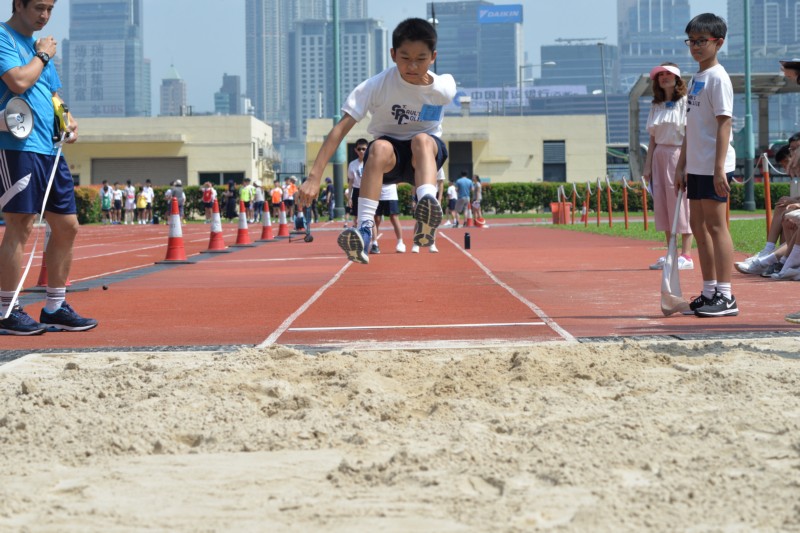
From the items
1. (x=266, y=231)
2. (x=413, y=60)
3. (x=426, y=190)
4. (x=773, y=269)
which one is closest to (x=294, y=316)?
(x=426, y=190)

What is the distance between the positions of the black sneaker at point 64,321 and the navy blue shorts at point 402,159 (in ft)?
7.32

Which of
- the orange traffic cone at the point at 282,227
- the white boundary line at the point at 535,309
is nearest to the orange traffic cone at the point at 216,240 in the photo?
the orange traffic cone at the point at 282,227

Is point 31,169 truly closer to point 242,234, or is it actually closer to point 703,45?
point 703,45

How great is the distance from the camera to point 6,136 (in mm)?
7043

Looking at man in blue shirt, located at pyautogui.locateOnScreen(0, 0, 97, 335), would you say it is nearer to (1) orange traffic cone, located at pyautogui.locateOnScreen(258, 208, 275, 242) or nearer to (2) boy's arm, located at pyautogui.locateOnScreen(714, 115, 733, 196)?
(2) boy's arm, located at pyautogui.locateOnScreen(714, 115, 733, 196)

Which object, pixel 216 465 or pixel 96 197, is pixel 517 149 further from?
pixel 216 465

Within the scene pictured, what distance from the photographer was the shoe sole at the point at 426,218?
269 inches

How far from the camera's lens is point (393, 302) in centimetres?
927

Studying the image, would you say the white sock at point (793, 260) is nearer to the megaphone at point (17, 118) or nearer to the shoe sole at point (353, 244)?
the shoe sole at point (353, 244)

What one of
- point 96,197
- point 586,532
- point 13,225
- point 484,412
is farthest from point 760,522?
point 96,197

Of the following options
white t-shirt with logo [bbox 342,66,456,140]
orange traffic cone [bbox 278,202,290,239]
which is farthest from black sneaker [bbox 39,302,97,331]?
orange traffic cone [bbox 278,202,290,239]

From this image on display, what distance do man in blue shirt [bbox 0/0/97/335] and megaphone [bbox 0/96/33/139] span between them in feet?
0.19

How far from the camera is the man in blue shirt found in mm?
6980

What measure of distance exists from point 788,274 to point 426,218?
A: 4.97 metres
